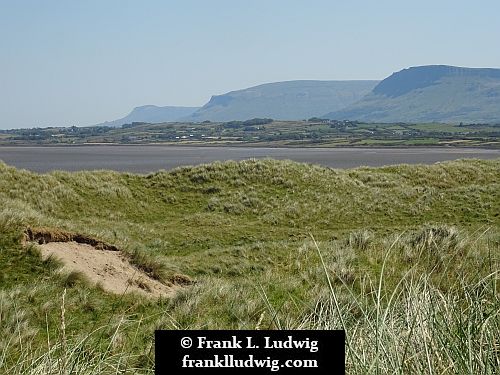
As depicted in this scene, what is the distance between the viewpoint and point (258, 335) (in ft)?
7.34

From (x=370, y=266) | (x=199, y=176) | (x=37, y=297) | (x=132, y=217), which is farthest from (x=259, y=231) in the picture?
(x=37, y=297)

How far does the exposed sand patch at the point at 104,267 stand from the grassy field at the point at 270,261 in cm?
39

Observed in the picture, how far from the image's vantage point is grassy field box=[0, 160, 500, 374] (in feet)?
10.8

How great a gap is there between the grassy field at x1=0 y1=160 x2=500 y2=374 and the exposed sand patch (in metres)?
0.39

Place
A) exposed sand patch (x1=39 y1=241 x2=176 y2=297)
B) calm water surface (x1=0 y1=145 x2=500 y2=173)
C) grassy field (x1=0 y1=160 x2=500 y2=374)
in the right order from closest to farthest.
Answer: grassy field (x1=0 y1=160 x2=500 y2=374) < exposed sand patch (x1=39 y1=241 x2=176 y2=297) < calm water surface (x1=0 y1=145 x2=500 y2=173)

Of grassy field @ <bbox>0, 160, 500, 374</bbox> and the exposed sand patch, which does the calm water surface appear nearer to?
grassy field @ <bbox>0, 160, 500, 374</bbox>

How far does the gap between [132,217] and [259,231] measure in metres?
5.64

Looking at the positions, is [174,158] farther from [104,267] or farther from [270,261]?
[104,267]

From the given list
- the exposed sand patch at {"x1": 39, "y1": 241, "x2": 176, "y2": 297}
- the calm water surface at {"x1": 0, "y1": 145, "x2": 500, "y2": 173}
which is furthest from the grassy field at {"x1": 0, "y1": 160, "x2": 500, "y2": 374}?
the calm water surface at {"x1": 0, "y1": 145, "x2": 500, "y2": 173}

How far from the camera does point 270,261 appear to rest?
16.2 m

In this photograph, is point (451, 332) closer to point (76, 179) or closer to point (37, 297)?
point (37, 297)

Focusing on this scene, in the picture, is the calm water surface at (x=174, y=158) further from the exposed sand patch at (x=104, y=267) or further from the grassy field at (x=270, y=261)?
the exposed sand patch at (x=104, y=267)

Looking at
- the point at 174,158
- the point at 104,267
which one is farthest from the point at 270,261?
the point at 174,158

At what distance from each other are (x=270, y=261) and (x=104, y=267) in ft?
22.0
